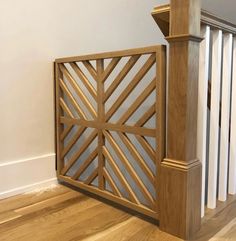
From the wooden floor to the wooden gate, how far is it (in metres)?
0.08

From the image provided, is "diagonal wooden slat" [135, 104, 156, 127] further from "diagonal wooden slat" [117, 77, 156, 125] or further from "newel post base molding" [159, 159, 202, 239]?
"newel post base molding" [159, 159, 202, 239]

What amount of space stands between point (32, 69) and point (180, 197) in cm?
120

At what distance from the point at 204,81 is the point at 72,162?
990mm

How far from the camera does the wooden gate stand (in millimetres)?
1400

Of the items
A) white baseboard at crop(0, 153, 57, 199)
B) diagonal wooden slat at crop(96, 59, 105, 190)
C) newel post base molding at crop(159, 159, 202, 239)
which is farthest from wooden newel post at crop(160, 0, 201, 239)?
white baseboard at crop(0, 153, 57, 199)

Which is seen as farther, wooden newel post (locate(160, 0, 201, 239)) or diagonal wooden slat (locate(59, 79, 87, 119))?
diagonal wooden slat (locate(59, 79, 87, 119))

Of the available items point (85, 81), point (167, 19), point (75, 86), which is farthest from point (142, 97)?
point (75, 86)

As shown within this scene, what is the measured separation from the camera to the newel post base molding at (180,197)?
1.28 metres

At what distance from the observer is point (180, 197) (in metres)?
1.28

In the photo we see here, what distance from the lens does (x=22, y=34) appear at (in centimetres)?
186

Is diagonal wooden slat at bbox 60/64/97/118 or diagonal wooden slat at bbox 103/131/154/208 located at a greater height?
diagonal wooden slat at bbox 60/64/97/118

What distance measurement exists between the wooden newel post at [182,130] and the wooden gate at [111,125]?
0.07m

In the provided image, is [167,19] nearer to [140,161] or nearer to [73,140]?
[140,161]

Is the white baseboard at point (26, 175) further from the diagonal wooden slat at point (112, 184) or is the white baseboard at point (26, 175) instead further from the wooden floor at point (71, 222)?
the diagonal wooden slat at point (112, 184)
